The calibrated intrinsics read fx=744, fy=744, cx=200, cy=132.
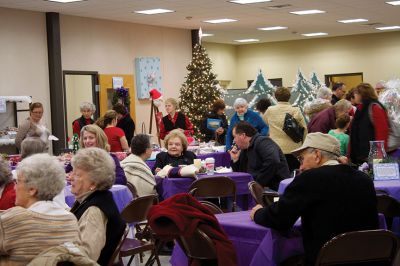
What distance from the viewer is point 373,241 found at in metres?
3.88

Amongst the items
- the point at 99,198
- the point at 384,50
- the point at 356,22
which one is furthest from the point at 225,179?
the point at 384,50

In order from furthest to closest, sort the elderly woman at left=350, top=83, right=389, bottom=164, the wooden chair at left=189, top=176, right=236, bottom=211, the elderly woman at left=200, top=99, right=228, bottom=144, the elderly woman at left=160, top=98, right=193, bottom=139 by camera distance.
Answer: the elderly woman at left=200, top=99, right=228, bottom=144 < the elderly woman at left=160, top=98, right=193, bottom=139 < the elderly woman at left=350, top=83, right=389, bottom=164 < the wooden chair at left=189, top=176, right=236, bottom=211

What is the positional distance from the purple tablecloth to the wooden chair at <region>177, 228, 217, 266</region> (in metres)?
1.99

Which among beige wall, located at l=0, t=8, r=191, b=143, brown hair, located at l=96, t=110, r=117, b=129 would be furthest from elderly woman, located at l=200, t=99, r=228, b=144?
beige wall, located at l=0, t=8, r=191, b=143

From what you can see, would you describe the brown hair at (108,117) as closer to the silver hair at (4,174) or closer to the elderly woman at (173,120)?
the elderly woman at (173,120)

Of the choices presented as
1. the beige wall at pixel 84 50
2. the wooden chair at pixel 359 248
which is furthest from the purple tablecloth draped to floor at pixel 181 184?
the beige wall at pixel 84 50

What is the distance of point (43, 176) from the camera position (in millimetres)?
3797

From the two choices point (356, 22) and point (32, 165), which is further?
point (356, 22)

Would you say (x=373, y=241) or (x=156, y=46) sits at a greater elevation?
(x=156, y=46)

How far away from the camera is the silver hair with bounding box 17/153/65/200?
379cm

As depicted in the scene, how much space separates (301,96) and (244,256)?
11638 mm

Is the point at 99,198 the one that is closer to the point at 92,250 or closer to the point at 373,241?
the point at 92,250

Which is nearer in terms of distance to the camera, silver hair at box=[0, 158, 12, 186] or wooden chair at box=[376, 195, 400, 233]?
silver hair at box=[0, 158, 12, 186]

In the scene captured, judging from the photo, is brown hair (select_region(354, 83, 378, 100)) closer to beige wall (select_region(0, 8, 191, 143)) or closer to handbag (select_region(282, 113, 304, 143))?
handbag (select_region(282, 113, 304, 143))
